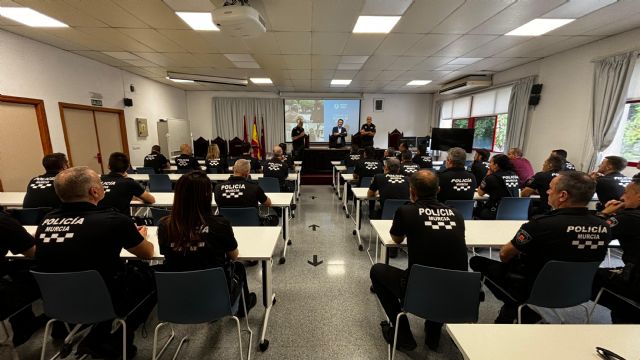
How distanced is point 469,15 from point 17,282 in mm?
4962

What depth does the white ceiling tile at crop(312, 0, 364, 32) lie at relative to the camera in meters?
3.03

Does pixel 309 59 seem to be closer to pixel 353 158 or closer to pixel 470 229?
pixel 353 158

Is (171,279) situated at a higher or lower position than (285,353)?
higher

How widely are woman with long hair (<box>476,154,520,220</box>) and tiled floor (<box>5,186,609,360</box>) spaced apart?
1.35 m

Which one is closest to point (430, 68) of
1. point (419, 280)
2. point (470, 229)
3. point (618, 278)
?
point (470, 229)

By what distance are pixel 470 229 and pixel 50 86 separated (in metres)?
6.74

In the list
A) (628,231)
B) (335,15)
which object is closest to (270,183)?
(335,15)

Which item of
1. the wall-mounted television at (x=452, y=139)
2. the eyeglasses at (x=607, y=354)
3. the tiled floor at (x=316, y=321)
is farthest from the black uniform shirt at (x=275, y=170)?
the wall-mounted television at (x=452, y=139)

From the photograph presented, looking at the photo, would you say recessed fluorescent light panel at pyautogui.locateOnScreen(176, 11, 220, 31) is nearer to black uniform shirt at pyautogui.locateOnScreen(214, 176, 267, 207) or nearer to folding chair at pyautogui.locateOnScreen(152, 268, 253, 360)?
black uniform shirt at pyautogui.locateOnScreen(214, 176, 267, 207)

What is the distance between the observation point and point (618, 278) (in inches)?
69.4

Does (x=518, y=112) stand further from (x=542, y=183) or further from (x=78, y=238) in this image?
(x=78, y=238)

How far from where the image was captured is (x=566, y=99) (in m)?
4.89

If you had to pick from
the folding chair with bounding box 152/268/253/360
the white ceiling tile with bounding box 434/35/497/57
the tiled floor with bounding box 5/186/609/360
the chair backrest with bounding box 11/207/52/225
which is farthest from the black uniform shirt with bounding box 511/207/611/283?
the chair backrest with bounding box 11/207/52/225

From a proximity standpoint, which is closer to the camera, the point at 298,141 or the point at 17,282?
the point at 17,282
